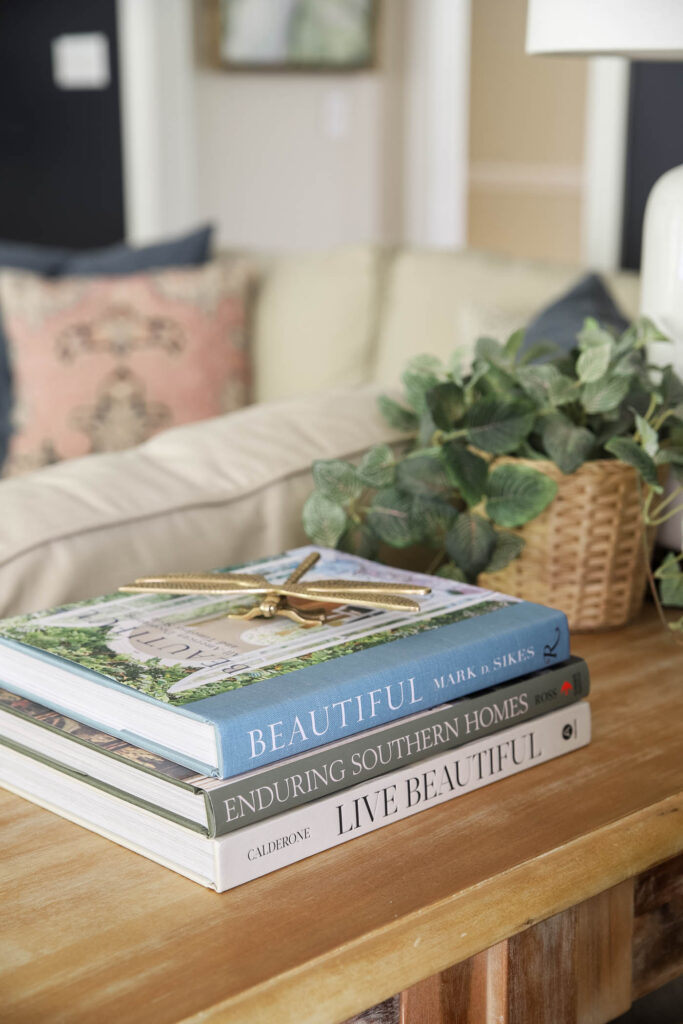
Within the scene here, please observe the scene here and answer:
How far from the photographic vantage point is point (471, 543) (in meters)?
0.99

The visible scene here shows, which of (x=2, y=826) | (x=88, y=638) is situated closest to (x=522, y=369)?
(x=88, y=638)

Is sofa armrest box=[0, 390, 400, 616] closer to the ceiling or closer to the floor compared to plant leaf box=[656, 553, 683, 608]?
Answer: closer to the ceiling

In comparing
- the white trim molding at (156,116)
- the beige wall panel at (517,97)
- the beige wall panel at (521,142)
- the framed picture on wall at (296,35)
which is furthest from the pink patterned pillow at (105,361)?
the framed picture on wall at (296,35)

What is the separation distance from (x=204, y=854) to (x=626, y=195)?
2048mm

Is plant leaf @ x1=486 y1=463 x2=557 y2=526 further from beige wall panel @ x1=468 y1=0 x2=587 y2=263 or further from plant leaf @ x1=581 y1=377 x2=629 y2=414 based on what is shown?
beige wall panel @ x1=468 y1=0 x2=587 y2=263

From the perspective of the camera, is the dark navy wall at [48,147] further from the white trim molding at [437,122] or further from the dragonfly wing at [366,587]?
the dragonfly wing at [366,587]

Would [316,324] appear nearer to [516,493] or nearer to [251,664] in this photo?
[516,493]

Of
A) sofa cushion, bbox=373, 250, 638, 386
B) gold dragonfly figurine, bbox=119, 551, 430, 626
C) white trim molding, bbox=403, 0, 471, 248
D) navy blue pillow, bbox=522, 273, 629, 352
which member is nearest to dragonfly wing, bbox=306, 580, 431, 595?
gold dragonfly figurine, bbox=119, 551, 430, 626

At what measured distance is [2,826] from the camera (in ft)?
2.40

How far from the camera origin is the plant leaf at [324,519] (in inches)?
40.4

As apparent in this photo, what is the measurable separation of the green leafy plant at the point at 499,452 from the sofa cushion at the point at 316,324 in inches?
57.3

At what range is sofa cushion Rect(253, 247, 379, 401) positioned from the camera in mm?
2516

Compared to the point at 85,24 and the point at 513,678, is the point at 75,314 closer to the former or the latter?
the point at 513,678

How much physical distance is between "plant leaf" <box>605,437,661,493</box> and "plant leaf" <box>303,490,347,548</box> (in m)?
0.24
